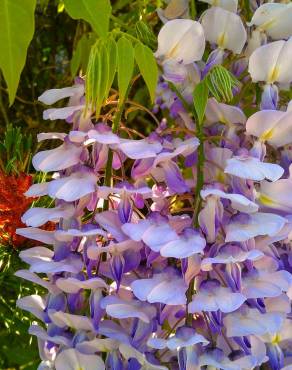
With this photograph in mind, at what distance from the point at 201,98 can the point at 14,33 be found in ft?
0.58

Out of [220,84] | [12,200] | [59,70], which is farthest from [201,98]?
[59,70]

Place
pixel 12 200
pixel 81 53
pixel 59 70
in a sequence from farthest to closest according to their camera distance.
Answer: pixel 59 70 → pixel 81 53 → pixel 12 200

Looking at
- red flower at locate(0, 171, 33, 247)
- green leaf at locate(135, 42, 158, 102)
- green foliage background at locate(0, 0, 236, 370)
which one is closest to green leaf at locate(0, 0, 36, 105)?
green foliage background at locate(0, 0, 236, 370)

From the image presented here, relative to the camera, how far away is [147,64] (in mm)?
685

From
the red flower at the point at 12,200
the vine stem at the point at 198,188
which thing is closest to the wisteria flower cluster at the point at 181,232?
the vine stem at the point at 198,188

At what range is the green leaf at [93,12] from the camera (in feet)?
2.11

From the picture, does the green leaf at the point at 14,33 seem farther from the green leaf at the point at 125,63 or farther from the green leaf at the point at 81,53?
the green leaf at the point at 81,53

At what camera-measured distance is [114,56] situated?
0.67 m

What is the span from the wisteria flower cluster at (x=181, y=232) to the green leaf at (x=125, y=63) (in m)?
0.04

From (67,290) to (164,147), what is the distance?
0.16 metres

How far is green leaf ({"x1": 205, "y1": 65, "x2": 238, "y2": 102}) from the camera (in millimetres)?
679

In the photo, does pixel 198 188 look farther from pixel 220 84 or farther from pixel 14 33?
pixel 14 33

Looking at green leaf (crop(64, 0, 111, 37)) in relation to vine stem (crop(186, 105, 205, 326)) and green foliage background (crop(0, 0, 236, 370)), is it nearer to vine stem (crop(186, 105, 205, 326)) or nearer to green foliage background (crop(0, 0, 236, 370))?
green foliage background (crop(0, 0, 236, 370))

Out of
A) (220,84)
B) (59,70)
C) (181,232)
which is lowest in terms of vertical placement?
(59,70)
